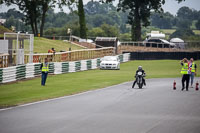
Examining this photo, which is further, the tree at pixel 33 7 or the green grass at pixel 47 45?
the tree at pixel 33 7

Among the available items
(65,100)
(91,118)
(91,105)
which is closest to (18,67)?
(65,100)

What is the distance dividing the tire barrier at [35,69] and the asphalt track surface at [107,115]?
9.39 meters

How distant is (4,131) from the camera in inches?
475

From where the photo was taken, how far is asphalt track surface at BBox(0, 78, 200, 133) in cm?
1240

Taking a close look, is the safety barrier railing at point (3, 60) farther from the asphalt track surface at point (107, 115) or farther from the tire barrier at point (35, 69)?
the asphalt track surface at point (107, 115)

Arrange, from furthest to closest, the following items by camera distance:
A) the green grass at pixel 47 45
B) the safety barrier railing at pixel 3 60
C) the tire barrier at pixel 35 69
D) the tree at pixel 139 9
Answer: the tree at pixel 139 9
the green grass at pixel 47 45
the safety barrier railing at pixel 3 60
the tire barrier at pixel 35 69

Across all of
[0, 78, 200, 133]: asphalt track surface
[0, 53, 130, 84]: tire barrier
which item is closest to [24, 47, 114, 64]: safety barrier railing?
[0, 53, 130, 84]: tire barrier

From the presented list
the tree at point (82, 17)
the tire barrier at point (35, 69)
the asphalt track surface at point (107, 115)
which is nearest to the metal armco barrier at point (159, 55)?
the tire barrier at point (35, 69)

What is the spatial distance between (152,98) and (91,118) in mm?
6586

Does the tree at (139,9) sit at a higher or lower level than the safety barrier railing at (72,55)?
higher

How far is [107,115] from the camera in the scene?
14820 mm

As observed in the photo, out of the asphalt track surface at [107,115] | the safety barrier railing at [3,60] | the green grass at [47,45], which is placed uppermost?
the green grass at [47,45]

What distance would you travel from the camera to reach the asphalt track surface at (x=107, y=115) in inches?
488

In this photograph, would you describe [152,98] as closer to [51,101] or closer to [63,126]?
[51,101]
